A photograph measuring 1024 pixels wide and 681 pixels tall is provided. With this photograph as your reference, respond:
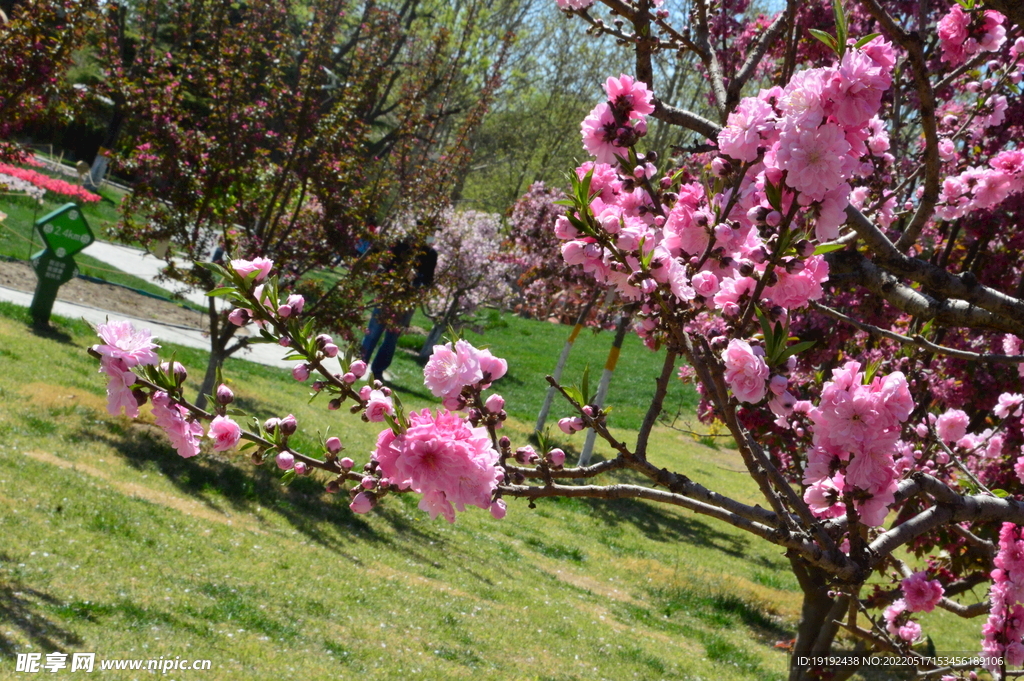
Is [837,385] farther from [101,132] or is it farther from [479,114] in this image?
[101,132]

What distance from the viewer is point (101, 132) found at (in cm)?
3055

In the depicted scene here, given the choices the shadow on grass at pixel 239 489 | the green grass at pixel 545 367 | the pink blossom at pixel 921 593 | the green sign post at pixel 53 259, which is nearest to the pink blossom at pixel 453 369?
the pink blossom at pixel 921 593

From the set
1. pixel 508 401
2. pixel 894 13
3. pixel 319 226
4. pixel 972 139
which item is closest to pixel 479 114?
pixel 319 226

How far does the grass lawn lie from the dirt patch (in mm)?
1863

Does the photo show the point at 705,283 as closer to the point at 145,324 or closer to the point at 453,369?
the point at 453,369

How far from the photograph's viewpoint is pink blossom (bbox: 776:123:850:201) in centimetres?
168

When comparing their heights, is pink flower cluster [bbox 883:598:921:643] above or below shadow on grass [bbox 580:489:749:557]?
above

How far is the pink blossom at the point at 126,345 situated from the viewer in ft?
5.87

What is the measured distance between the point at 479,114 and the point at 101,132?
2667 cm

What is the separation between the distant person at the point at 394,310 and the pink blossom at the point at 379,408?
493cm

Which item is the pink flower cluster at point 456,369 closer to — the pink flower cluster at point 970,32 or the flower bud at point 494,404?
the flower bud at point 494,404

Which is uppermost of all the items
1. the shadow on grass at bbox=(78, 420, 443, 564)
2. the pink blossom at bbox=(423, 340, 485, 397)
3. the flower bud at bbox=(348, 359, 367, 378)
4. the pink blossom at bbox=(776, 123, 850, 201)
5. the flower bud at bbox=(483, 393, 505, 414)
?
the pink blossom at bbox=(776, 123, 850, 201)

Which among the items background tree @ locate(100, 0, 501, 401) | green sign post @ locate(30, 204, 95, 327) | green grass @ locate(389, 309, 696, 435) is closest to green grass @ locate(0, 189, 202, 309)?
green sign post @ locate(30, 204, 95, 327)

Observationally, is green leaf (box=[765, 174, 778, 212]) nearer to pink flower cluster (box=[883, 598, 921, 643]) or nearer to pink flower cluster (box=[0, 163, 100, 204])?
pink flower cluster (box=[883, 598, 921, 643])
